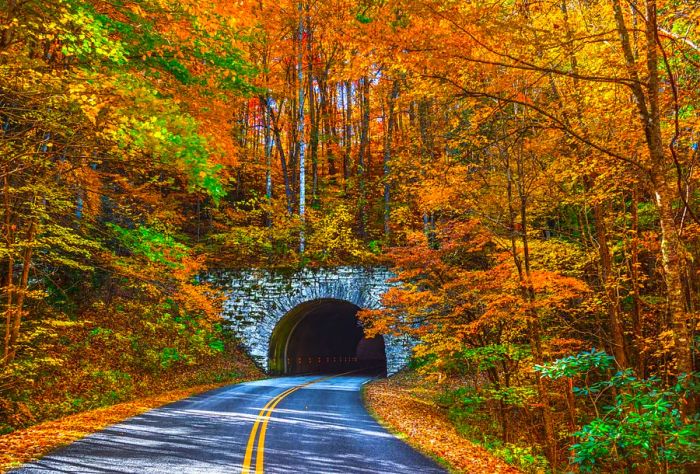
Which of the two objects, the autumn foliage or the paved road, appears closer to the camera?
the autumn foliage

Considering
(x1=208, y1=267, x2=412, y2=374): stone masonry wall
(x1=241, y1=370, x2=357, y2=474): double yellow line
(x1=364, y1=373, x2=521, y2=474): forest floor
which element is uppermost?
(x1=208, y1=267, x2=412, y2=374): stone masonry wall

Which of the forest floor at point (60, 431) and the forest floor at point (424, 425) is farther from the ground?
the forest floor at point (60, 431)

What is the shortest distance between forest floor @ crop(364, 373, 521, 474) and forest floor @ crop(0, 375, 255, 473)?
5.84m

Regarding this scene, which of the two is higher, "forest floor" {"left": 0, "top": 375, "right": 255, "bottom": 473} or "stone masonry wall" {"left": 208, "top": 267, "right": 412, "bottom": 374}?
"stone masonry wall" {"left": 208, "top": 267, "right": 412, "bottom": 374}

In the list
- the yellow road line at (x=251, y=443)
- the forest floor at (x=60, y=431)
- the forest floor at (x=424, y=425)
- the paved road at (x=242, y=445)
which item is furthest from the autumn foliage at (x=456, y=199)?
the yellow road line at (x=251, y=443)

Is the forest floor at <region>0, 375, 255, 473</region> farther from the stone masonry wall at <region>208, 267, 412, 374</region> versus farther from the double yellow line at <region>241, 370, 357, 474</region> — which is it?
the stone masonry wall at <region>208, 267, 412, 374</region>

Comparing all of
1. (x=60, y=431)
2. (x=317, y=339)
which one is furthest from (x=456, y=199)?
(x=317, y=339)

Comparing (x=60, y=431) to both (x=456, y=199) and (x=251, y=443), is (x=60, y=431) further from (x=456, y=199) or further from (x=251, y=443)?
(x=456, y=199)

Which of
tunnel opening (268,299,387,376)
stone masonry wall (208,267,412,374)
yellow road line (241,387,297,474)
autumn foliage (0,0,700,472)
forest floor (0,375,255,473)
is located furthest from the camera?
tunnel opening (268,299,387,376)

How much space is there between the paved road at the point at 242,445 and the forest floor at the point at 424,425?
0.41 meters

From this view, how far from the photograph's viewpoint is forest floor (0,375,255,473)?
21.1ft

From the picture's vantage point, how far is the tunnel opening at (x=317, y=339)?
22311 mm

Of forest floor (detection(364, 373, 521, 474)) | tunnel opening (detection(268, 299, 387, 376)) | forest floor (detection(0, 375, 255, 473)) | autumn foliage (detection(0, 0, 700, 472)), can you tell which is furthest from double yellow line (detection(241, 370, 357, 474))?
tunnel opening (detection(268, 299, 387, 376))

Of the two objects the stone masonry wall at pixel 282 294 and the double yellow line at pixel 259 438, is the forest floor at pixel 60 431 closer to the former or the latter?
the double yellow line at pixel 259 438
